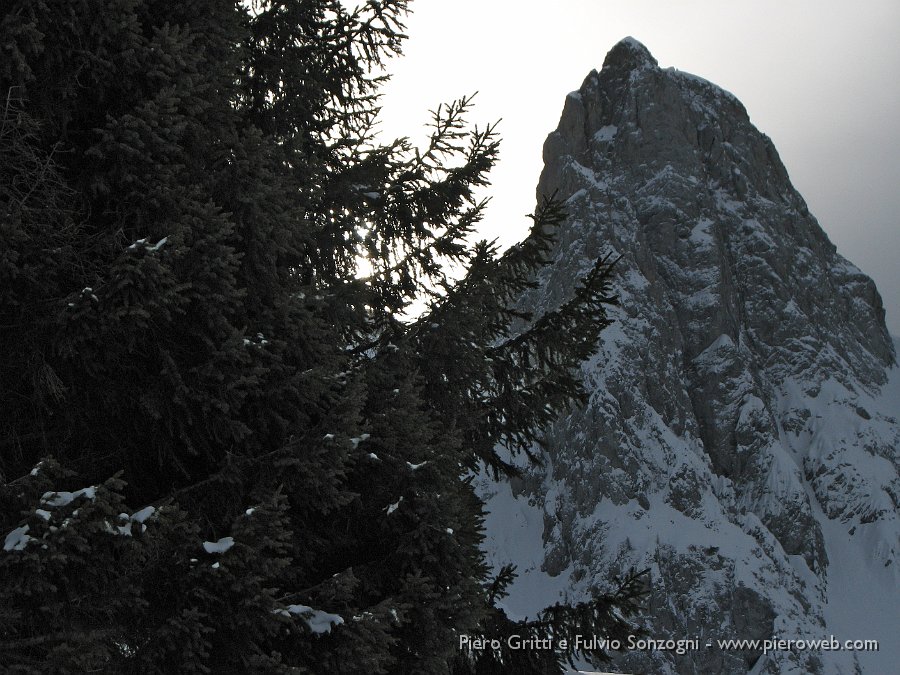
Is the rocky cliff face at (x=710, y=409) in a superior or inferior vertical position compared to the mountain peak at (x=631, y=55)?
inferior

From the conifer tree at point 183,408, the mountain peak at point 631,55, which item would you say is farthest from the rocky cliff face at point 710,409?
the conifer tree at point 183,408

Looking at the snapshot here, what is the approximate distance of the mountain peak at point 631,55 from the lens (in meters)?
163

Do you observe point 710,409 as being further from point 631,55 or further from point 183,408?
point 183,408

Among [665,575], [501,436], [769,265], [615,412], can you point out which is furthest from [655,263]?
[501,436]

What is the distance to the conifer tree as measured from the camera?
425cm

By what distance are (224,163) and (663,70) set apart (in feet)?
565

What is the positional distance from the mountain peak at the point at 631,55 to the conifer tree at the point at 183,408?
16857 cm

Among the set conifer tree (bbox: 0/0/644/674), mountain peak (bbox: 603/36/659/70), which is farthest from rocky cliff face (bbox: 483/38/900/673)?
conifer tree (bbox: 0/0/644/674)

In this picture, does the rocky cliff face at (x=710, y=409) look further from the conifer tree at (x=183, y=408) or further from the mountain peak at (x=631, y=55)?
the conifer tree at (x=183, y=408)

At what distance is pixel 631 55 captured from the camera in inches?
6412

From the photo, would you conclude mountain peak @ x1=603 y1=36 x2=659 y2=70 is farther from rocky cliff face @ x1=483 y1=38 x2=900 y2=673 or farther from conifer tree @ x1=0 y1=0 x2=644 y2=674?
conifer tree @ x1=0 y1=0 x2=644 y2=674

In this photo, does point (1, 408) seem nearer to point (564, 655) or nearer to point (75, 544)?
point (75, 544)

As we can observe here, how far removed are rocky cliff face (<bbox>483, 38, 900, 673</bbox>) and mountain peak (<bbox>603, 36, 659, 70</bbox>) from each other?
43 centimetres

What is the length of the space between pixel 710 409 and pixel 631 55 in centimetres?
7020
